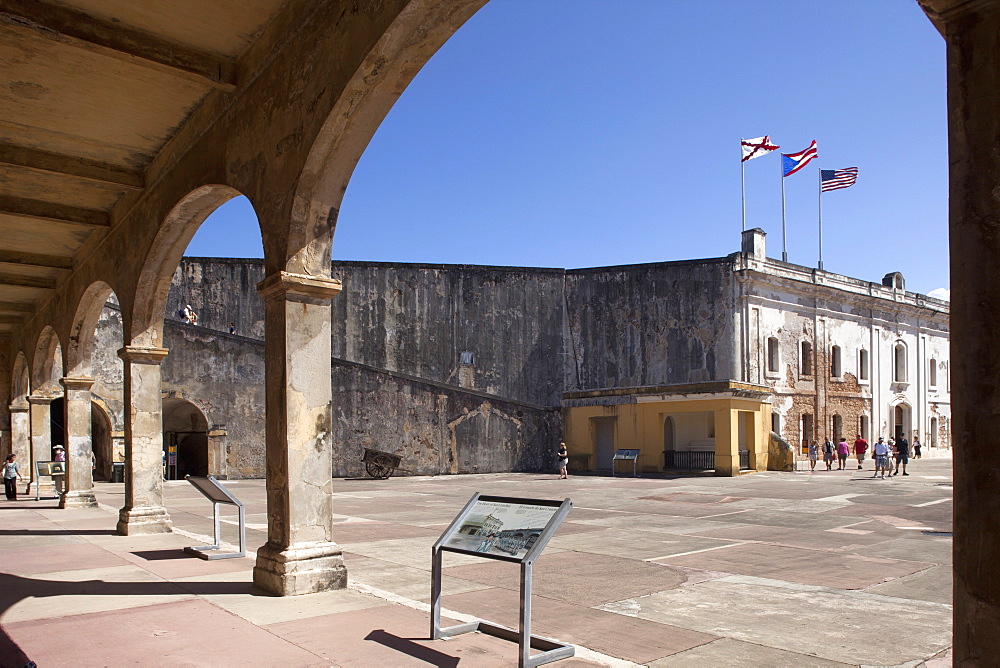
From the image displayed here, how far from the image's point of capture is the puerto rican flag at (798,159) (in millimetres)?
32938

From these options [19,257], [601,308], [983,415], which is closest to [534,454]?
[601,308]

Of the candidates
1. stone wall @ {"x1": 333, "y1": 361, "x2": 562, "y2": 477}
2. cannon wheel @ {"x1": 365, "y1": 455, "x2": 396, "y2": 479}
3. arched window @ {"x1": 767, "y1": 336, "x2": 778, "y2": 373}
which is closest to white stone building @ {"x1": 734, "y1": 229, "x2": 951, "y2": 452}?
arched window @ {"x1": 767, "y1": 336, "x2": 778, "y2": 373}

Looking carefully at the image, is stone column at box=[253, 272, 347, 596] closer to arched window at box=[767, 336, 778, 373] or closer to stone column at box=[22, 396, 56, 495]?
stone column at box=[22, 396, 56, 495]

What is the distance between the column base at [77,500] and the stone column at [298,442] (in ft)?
33.1

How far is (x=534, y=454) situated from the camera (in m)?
28.9

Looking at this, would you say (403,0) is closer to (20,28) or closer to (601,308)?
(20,28)

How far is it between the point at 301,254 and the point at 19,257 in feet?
31.2

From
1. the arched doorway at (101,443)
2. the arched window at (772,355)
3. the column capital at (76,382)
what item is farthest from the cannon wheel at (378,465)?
the arched window at (772,355)

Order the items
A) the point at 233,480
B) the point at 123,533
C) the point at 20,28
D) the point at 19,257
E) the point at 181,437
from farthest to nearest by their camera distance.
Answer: the point at 181,437 < the point at 233,480 < the point at 19,257 < the point at 123,533 < the point at 20,28

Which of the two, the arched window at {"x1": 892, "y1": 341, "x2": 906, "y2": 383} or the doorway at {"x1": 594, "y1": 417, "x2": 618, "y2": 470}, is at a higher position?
the arched window at {"x1": 892, "y1": 341, "x2": 906, "y2": 383}

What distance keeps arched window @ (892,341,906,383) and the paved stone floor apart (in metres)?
28.3

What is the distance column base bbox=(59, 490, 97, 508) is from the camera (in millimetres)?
14727

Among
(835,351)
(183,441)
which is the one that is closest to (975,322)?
(183,441)

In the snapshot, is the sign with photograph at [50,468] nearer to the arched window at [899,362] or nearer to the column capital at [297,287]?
the column capital at [297,287]
